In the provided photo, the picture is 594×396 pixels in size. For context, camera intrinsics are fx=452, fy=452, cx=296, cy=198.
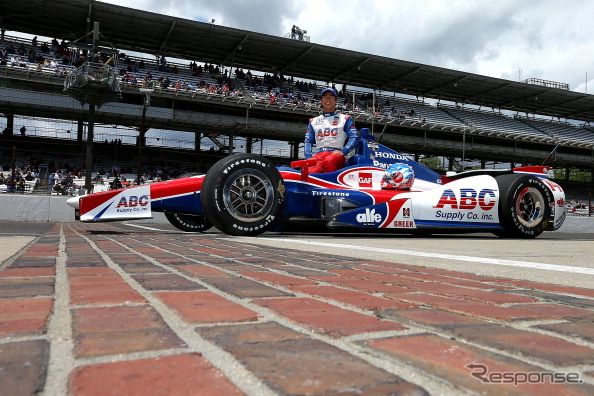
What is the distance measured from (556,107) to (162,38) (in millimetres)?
34067

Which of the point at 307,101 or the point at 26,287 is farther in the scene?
the point at 307,101

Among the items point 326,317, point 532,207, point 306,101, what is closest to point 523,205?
point 532,207

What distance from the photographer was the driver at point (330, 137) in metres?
6.63

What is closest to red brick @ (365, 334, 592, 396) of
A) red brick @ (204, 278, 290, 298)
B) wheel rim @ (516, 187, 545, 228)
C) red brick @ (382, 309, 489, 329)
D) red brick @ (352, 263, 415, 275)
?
red brick @ (382, 309, 489, 329)

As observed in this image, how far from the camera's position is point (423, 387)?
2.40ft

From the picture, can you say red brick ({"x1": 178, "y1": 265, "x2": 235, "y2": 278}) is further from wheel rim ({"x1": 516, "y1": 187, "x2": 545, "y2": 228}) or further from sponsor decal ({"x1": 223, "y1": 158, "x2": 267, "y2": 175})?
wheel rim ({"x1": 516, "y1": 187, "x2": 545, "y2": 228})

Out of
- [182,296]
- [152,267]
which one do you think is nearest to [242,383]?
[182,296]

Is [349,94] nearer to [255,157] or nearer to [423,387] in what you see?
[255,157]

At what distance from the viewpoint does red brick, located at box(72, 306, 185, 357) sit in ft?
2.89

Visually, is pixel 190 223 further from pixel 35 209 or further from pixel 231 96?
pixel 231 96

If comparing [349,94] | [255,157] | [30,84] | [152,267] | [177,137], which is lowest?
[152,267]

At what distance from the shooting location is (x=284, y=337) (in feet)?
3.21

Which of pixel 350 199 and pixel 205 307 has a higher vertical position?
pixel 350 199

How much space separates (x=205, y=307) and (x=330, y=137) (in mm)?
5943
